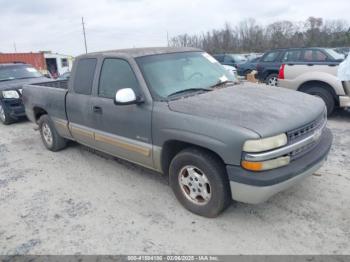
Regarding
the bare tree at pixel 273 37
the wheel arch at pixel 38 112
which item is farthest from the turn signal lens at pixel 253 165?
the bare tree at pixel 273 37

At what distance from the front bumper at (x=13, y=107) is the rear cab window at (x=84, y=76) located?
4723 millimetres

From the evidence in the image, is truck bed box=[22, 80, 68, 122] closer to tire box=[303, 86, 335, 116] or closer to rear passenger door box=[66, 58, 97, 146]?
rear passenger door box=[66, 58, 97, 146]

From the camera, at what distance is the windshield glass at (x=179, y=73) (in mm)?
3826

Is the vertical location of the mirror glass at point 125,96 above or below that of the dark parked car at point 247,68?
above

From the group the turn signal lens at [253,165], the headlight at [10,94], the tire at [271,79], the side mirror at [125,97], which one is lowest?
the tire at [271,79]

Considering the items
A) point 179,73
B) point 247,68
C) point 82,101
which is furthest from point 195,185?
point 247,68

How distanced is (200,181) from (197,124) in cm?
64

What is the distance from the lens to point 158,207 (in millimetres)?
3816

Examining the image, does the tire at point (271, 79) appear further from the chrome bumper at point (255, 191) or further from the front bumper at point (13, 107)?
the chrome bumper at point (255, 191)

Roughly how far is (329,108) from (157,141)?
5163 millimetres

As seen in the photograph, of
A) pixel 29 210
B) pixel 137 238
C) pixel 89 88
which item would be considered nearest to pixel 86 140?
pixel 89 88

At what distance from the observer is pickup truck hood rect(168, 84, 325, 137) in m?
3.01

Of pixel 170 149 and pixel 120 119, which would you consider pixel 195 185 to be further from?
pixel 120 119

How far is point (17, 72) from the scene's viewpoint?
10203 millimetres
